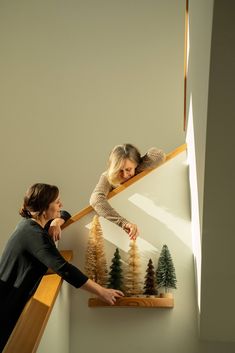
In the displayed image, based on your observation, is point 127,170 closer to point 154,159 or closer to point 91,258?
point 154,159

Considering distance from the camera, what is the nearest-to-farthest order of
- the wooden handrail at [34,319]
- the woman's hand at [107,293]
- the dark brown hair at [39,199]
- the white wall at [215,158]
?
the white wall at [215,158] < the wooden handrail at [34,319] < the dark brown hair at [39,199] < the woman's hand at [107,293]

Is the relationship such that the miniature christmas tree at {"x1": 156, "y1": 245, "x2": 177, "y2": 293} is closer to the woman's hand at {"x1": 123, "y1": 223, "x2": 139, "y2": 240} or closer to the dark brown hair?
the woman's hand at {"x1": 123, "y1": 223, "x2": 139, "y2": 240}

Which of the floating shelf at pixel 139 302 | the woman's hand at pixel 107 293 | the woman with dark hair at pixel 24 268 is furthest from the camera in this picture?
the floating shelf at pixel 139 302

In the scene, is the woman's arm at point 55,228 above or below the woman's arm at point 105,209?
below

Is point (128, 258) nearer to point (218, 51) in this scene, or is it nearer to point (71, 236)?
point (71, 236)

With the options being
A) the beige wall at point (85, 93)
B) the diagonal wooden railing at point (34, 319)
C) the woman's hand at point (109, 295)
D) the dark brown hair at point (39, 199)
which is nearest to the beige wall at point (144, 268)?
the woman's hand at point (109, 295)

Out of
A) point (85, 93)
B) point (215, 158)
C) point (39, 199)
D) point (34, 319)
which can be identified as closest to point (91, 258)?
point (39, 199)

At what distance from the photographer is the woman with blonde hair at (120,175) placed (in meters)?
2.76

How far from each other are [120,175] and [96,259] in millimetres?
527

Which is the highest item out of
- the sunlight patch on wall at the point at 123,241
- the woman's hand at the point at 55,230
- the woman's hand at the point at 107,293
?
the sunlight patch on wall at the point at 123,241

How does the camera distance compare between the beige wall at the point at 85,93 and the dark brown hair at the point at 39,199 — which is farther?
the beige wall at the point at 85,93

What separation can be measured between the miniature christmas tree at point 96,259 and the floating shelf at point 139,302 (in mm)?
127

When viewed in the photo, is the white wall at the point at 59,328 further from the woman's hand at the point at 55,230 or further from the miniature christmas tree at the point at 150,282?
the miniature christmas tree at the point at 150,282

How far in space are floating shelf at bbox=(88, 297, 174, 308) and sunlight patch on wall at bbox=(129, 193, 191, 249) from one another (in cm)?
37
